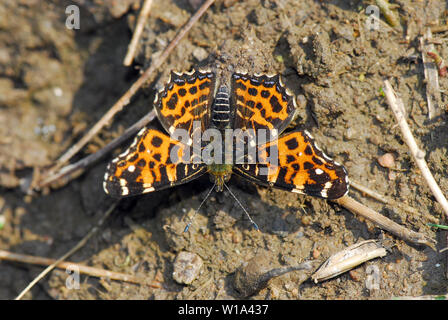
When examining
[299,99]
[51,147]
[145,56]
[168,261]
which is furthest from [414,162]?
[51,147]

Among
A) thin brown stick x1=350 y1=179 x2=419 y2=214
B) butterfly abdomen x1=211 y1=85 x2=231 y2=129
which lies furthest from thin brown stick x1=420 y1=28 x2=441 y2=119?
butterfly abdomen x1=211 y1=85 x2=231 y2=129

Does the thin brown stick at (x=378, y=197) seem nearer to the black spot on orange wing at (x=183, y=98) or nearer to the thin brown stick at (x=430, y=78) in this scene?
the thin brown stick at (x=430, y=78)

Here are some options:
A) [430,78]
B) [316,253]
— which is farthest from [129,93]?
[430,78]

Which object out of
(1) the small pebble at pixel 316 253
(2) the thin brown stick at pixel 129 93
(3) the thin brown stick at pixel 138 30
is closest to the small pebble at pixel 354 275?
(1) the small pebble at pixel 316 253

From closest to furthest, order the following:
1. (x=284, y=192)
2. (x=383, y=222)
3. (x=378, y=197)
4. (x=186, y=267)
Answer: (x=383, y=222), (x=378, y=197), (x=186, y=267), (x=284, y=192)

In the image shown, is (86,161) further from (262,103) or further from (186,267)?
(262,103)

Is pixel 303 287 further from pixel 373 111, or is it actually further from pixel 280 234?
pixel 373 111
